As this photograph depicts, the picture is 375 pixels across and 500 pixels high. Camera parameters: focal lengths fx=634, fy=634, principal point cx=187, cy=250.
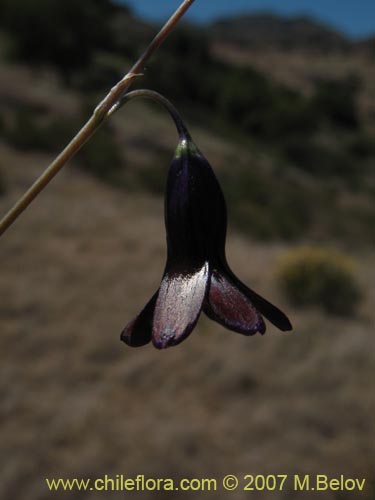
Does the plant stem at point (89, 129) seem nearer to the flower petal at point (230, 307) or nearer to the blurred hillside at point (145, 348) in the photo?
the flower petal at point (230, 307)

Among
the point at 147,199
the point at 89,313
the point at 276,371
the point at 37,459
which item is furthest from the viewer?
the point at 147,199

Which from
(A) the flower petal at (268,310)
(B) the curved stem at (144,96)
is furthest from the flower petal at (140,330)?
(B) the curved stem at (144,96)

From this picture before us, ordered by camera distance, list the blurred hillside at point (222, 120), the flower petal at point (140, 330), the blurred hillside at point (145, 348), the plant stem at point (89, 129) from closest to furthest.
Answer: the plant stem at point (89, 129) → the flower petal at point (140, 330) → the blurred hillside at point (145, 348) → the blurred hillside at point (222, 120)

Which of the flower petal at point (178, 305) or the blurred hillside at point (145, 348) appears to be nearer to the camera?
the flower petal at point (178, 305)

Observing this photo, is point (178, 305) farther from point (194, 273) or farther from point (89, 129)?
point (89, 129)

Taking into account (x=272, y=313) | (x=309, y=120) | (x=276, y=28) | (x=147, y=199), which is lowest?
(x=276, y=28)

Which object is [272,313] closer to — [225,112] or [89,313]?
[89,313]

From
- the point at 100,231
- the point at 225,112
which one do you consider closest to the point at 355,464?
the point at 100,231
